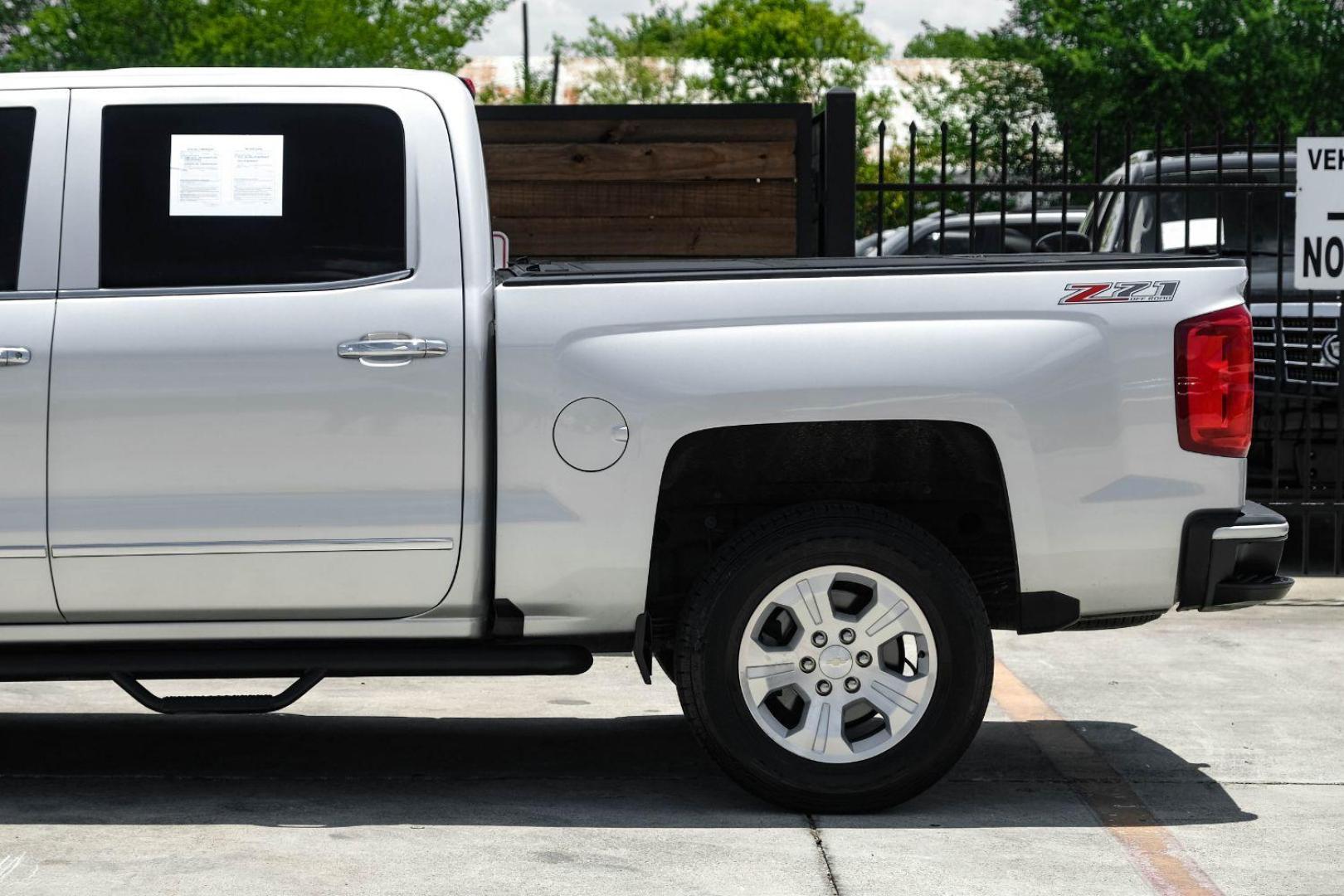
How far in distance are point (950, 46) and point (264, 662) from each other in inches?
2801

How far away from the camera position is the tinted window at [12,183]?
4961 millimetres

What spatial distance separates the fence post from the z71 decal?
4255 millimetres

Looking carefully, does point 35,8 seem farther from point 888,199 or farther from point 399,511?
point 399,511

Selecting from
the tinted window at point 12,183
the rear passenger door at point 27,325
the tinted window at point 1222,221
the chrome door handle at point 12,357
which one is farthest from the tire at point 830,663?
the tinted window at point 1222,221

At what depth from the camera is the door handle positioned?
484cm

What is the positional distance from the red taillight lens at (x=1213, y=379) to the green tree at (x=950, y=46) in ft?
91.2

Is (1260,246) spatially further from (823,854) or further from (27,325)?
(27,325)

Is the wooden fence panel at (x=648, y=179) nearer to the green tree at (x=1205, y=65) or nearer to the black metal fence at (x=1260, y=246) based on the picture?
the black metal fence at (x=1260, y=246)

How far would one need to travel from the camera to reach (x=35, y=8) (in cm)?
A: 3981

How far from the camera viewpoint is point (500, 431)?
4.85 m

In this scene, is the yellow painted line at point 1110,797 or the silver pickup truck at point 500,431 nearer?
the yellow painted line at point 1110,797

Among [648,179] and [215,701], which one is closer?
[215,701]

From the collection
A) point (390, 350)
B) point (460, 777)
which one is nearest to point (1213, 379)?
point (390, 350)

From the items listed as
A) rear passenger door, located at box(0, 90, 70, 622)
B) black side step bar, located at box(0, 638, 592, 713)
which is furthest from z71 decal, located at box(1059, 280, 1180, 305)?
rear passenger door, located at box(0, 90, 70, 622)
